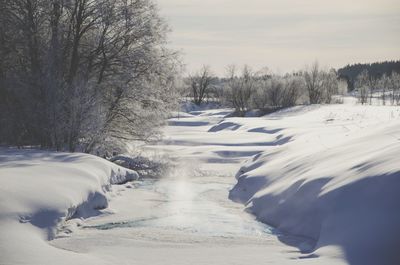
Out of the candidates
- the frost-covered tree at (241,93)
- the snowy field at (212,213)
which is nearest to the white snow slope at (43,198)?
the snowy field at (212,213)

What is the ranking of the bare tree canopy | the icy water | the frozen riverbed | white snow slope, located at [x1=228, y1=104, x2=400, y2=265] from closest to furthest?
white snow slope, located at [x1=228, y1=104, x2=400, y2=265] → the frozen riverbed → the icy water → the bare tree canopy

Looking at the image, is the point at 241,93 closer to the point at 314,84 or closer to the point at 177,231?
the point at 314,84

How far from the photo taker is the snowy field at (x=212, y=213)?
27.1 feet

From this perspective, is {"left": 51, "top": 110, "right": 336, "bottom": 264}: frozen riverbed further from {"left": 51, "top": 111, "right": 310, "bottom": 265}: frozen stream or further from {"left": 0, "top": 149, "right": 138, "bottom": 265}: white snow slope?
{"left": 0, "top": 149, "right": 138, "bottom": 265}: white snow slope

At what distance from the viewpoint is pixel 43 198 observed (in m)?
10.6

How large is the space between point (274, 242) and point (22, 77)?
48.3 ft

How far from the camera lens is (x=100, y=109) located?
2062 centimetres

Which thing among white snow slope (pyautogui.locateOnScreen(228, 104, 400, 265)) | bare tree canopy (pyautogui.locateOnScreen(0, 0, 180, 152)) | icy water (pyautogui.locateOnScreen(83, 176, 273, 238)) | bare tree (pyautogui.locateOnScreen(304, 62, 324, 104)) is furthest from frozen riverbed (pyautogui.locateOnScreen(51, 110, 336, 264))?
bare tree (pyautogui.locateOnScreen(304, 62, 324, 104))

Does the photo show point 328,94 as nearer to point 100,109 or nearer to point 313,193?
point 100,109

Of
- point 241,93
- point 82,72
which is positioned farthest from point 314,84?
point 82,72

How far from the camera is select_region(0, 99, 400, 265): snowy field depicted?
827 cm

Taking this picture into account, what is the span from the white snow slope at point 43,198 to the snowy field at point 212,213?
0.09 ft

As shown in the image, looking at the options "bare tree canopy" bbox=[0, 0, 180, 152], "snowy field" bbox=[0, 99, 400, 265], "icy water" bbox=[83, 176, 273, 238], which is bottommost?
"icy water" bbox=[83, 176, 273, 238]

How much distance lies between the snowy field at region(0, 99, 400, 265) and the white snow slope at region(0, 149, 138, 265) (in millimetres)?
28
